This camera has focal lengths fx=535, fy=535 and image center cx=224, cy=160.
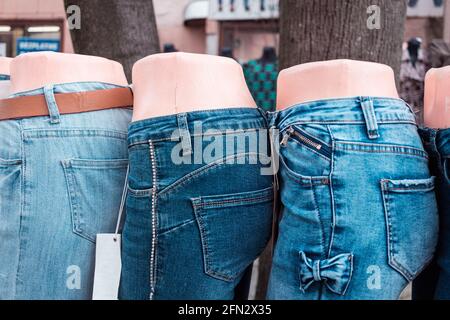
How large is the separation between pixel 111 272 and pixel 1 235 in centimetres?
31

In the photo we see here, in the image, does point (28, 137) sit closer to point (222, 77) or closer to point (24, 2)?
point (222, 77)

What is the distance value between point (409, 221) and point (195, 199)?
1.52ft

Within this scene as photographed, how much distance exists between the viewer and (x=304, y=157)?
3.79 feet

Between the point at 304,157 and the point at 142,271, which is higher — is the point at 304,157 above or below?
above

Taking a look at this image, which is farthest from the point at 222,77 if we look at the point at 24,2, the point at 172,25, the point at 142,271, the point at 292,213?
the point at 172,25

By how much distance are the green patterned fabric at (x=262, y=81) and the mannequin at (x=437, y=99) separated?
3.12m

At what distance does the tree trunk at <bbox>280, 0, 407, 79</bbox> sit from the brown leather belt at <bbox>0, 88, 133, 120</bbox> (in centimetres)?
76

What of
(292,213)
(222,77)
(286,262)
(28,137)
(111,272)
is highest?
(222,77)

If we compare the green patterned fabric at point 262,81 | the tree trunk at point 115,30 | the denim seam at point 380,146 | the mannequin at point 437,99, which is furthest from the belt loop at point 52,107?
the green patterned fabric at point 262,81

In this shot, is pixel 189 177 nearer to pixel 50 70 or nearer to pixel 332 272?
pixel 332 272

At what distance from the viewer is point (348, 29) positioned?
178 centimetres

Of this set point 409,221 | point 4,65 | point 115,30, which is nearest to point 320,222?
point 409,221

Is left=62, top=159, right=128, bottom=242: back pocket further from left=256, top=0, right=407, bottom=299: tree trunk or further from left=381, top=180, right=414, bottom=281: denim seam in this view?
left=256, top=0, right=407, bottom=299: tree trunk

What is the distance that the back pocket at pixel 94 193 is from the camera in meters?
1.35
